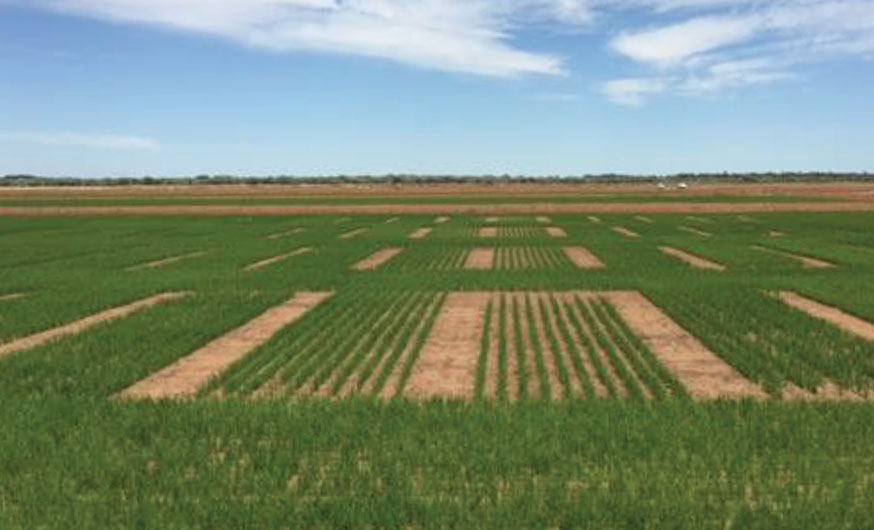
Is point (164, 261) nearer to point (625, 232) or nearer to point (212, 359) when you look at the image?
point (212, 359)

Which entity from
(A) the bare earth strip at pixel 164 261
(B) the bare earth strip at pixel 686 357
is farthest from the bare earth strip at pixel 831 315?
(A) the bare earth strip at pixel 164 261

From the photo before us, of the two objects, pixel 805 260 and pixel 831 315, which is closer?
pixel 831 315

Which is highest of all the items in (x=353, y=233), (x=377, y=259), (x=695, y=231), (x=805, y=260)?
(x=805, y=260)

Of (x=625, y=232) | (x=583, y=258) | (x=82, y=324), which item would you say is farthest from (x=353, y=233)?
(x=82, y=324)

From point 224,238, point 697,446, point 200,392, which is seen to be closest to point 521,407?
point 697,446

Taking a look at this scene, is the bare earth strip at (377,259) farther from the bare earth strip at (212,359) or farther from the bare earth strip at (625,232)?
the bare earth strip at (625,232)

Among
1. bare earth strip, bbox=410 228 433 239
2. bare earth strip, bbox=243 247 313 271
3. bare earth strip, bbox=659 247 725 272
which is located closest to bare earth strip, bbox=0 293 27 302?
bare earth strip, bbox=243 247 313 271
